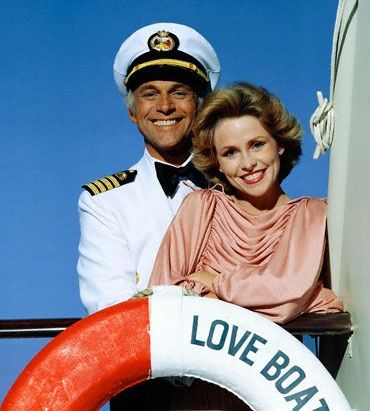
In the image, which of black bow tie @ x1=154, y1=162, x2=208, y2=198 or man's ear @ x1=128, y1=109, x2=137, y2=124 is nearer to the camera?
black bow tie @ x1=154, y1=162, x2=208, y2=198

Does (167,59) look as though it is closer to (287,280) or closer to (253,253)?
(253,253)

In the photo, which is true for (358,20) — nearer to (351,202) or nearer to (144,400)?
(351,202)

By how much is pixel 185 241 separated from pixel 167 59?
75cm

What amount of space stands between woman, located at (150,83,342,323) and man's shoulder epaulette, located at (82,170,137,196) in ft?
A: 1.15

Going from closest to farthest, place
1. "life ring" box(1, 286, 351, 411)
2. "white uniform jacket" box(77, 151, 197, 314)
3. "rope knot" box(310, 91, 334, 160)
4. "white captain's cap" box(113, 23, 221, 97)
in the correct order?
1. "life ring" box(1, 286, 351, 411)
2. "rope knot" box(310, 91, 334, 160)
3. "white uniform jacket" box(77, 151, 197, 314)
4. "white captain's cap" box(113, 23, 221, 97)

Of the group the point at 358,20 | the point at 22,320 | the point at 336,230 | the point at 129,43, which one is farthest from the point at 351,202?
the point at 129,43

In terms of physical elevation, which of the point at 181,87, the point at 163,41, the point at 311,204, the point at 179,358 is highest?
the point at 163,41

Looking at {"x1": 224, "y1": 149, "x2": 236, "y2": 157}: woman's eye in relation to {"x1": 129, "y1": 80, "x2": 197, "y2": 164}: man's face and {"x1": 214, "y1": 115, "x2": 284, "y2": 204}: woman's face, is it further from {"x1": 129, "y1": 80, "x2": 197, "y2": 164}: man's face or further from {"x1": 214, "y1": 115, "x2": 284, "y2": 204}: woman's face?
{"x1": 129, "y1": 80, "x2": 197, "y2": 164}: man's face

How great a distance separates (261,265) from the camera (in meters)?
2.56

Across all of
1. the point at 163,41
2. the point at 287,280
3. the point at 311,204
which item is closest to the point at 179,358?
the point at 287,280

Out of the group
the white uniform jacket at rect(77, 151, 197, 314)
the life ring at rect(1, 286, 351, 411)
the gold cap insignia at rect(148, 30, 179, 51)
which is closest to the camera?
the life ring at rect(1, 286, 351, 411)

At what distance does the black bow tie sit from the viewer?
3.03 metres

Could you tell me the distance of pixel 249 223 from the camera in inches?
103

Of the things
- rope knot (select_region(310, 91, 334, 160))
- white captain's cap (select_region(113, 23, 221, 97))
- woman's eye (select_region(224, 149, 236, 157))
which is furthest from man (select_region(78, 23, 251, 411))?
rope knot (select_region(310, 91, 334, 160))
